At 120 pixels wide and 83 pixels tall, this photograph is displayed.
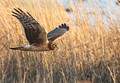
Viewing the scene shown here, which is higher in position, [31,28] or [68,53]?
[31,28]

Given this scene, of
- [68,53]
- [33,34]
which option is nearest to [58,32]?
[68,53]

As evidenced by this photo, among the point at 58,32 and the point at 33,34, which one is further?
the point at 58,32

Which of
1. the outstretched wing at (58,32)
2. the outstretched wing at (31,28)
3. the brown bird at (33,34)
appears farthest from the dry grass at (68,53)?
the outstretched wing at (31,28)

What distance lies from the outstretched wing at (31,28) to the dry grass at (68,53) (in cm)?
57

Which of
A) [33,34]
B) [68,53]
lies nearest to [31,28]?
[33,34]

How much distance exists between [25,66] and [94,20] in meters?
1.16

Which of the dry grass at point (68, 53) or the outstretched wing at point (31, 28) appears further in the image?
the dry grass at point (68, 53)

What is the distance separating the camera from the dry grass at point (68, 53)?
3.64 m

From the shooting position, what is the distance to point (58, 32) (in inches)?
147

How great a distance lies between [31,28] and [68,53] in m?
0.99

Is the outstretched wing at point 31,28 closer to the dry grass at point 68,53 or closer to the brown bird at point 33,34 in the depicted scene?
the brown bird at point 33,34

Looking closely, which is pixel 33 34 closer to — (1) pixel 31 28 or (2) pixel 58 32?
(1) pixel 31 28

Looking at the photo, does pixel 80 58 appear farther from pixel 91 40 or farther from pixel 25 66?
pixel 25 66

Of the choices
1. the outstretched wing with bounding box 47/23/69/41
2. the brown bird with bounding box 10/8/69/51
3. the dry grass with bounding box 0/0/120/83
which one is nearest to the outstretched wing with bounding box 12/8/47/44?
the brown bird with bounding box 10/8/69/51
